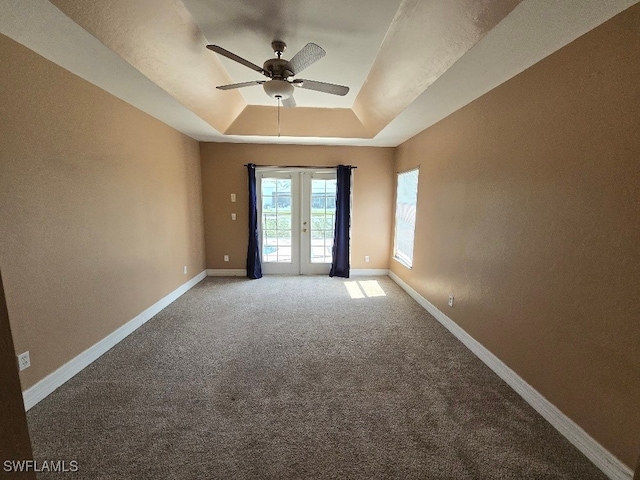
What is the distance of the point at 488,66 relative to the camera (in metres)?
2.01

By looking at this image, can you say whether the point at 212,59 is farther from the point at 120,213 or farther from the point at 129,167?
the point at 120,213

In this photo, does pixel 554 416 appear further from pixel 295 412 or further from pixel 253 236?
pixel 253 236

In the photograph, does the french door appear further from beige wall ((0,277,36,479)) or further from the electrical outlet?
beige wall ((0,277,36,479))

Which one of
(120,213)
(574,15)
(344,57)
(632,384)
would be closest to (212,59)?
(344,57)

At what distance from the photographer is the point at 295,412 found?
1.88 metres

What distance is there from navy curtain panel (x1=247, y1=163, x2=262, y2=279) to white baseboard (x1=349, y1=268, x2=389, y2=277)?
5.94ft

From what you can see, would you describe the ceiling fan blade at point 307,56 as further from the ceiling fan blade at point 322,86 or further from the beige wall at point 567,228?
the beige wall at point 567,228

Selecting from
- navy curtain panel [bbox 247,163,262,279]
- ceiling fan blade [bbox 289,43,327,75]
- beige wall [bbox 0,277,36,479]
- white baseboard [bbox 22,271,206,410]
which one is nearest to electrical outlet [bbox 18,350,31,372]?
white baseboard [bbox 22,271,206,410]

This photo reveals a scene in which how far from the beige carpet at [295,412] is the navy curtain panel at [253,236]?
1976mm

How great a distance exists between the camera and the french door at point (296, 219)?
5.02 m

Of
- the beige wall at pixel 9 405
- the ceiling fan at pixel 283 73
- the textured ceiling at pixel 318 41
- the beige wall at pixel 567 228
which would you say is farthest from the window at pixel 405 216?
the beige wall at pixel 9 405

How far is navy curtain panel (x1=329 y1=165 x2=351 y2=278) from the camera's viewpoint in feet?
16.1

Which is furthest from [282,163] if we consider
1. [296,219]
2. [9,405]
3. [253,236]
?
[9,405]

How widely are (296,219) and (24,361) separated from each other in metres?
3.84
